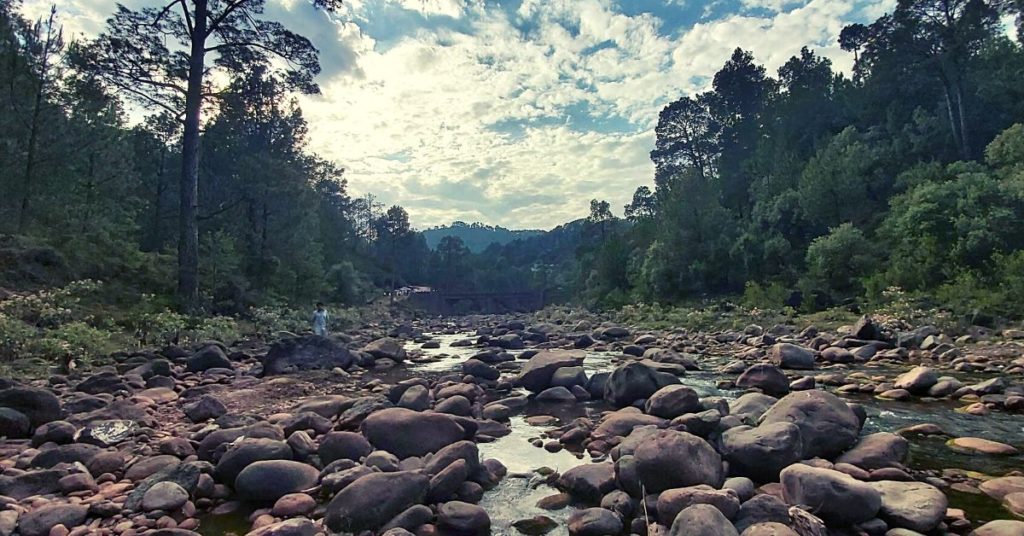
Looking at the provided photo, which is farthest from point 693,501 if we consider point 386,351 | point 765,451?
point 386,351

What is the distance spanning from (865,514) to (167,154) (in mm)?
41477

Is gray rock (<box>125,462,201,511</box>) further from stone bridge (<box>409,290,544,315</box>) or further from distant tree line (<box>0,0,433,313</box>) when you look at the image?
stone bridge (<box>409,290,544,315</box>)

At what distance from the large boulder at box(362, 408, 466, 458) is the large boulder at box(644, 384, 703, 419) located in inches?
107

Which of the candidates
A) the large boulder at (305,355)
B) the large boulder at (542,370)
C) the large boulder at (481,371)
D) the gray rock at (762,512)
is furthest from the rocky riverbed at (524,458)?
the large boulder at (305,355)

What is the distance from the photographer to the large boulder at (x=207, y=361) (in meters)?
11.5

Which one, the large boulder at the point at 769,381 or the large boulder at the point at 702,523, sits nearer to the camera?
the large boulder at the point at 702,523

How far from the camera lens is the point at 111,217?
22.7 metres

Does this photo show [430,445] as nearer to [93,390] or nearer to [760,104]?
[93,390]

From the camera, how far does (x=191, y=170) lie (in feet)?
54.3

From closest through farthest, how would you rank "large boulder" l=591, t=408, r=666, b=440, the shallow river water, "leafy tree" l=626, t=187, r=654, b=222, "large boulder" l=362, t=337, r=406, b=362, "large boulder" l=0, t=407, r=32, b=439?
the shallow river water, "large boulder" l=0, t=407, r=32, b=439, "large boulder" l=591, t=408, r=666, b=440, "large boulder" l=362, t=337, r=406, b=362, "leafy tree" l=626, t=187, r=654, b=222

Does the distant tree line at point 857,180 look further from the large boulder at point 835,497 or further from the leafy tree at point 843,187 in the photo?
the large boulder at point 835,497

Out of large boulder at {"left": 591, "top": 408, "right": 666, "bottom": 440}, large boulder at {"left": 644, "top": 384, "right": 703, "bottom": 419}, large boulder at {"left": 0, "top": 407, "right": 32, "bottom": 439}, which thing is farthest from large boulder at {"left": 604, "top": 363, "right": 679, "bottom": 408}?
large boulder at {"left": 0, "top": 407, "right": 32, "bottom": 439}

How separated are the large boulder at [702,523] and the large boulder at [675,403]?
337cm

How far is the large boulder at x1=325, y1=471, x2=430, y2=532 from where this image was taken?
4.43 metres
